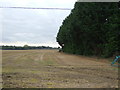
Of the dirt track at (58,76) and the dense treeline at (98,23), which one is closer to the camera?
the dirt track at (58,76)

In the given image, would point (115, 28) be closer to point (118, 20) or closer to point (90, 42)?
point (118, 20)

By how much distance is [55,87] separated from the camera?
7.52 m

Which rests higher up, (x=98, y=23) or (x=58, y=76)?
(x=58, y=76)

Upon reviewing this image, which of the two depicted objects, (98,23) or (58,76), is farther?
(98,23)

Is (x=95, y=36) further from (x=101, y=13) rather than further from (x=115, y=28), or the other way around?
(x=115, y=28)

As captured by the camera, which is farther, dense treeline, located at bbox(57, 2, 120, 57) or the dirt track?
dense treeline, located at bbox(57, 2, 120, 57)

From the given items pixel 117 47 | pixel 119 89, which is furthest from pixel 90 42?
pixel 119 89

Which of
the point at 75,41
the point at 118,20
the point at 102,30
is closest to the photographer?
the point at 118,20

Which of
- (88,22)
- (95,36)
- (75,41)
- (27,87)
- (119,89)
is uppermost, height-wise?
(119,89)

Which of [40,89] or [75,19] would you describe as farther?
[75,19]

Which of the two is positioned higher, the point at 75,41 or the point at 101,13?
the point at 101,13

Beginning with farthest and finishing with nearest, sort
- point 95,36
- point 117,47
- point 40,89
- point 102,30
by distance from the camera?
point 95,36
point 102,30
point 117,47
point 40,89

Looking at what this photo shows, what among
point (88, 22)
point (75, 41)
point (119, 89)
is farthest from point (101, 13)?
point (119, 89)

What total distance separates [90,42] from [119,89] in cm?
2391
